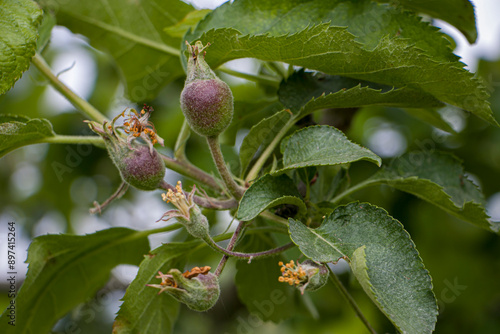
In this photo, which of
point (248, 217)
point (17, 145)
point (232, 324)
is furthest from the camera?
point (232, 324)

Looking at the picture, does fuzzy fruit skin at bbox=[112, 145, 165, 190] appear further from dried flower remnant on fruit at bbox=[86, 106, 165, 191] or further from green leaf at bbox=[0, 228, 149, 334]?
green leaf at bbox=[0, 228, 149, 334]

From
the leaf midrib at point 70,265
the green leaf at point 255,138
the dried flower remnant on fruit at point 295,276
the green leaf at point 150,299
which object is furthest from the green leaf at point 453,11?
the leaf midrib at point 70,265

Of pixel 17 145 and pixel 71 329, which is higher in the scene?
pixel 17 145

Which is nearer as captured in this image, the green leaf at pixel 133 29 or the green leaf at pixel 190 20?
the green leaf at pixel 190 20

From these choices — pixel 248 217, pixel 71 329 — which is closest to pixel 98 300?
pixel 71 329

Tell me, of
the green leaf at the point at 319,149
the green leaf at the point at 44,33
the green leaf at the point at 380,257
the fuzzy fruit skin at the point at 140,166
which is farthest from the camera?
the green leaf at the point at 44,33

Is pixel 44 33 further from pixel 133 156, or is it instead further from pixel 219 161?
pixel 219 161

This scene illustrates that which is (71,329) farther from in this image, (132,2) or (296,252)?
(132,2)

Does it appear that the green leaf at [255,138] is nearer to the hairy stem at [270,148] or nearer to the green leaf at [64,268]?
the hairy stem at [270,148]

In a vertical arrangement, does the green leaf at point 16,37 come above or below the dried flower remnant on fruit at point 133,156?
above
